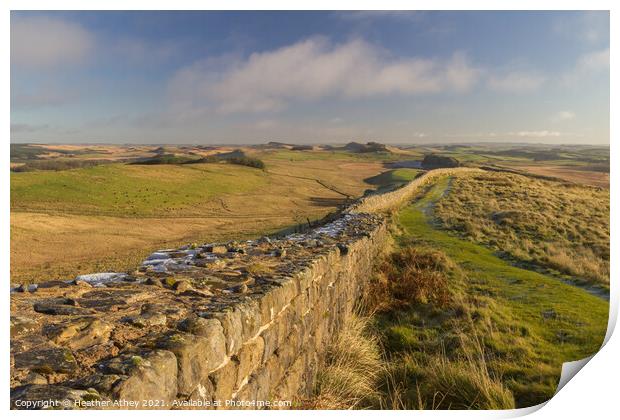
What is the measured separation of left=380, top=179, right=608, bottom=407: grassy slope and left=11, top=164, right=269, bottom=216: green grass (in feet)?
60.9

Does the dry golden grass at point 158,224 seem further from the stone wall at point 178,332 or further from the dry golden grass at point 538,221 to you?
the stone wall at point 178,332

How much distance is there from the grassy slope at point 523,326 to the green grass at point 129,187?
60.9 feet

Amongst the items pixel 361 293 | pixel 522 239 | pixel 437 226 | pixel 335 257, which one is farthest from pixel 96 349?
pixel 437 226

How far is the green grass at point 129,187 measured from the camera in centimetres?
2089

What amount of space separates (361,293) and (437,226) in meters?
10.5

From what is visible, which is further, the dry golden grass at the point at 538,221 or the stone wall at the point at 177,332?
the dry golden grass at the point at 538,221

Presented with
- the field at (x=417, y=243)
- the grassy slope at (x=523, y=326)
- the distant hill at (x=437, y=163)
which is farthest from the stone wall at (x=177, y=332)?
the distant hill at (x=437, y=163)

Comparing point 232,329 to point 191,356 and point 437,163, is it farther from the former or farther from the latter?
point 437,163

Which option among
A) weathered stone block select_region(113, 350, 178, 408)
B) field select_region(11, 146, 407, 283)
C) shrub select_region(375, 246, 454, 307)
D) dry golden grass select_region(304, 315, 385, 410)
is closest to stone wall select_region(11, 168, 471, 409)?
weathered stone block select_region(113, 350, 178, 408)

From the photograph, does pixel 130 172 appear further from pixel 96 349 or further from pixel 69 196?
pixel 96 349

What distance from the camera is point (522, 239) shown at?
1397 centimetres

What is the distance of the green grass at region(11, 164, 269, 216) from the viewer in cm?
2089

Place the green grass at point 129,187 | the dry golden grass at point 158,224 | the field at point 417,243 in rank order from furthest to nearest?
the green grass at point 129,187 < the dry golden grass at point 158,224 < the field at point 417,243

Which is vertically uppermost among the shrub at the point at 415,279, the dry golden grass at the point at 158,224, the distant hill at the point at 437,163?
the distant hill at the point at 437,163
